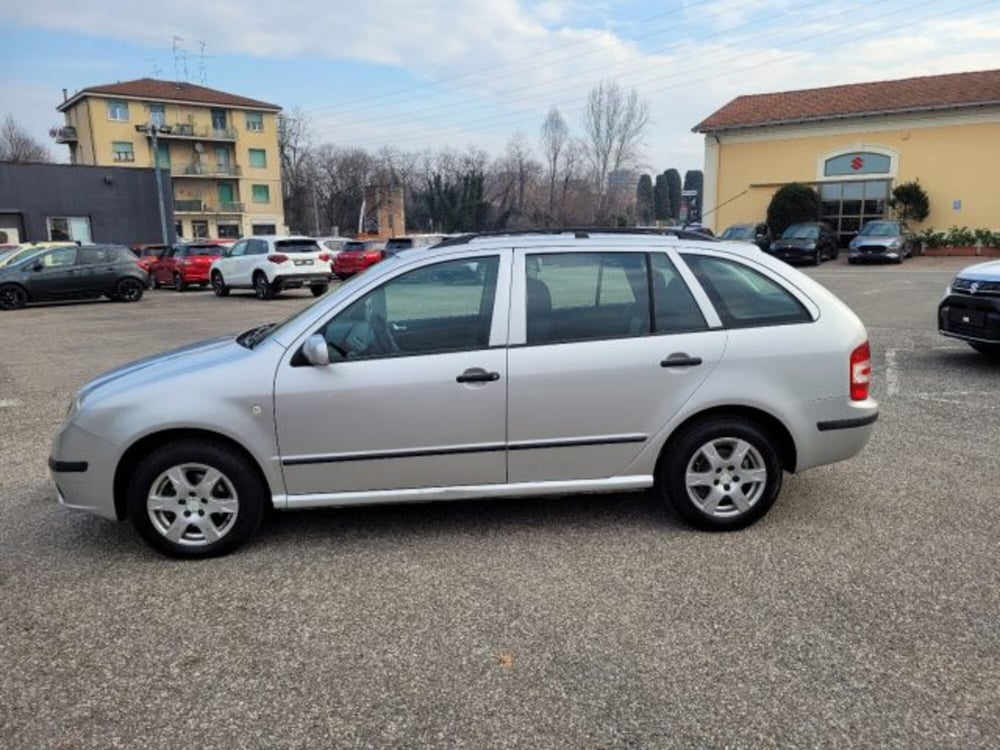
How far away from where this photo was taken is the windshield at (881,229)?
101 ft

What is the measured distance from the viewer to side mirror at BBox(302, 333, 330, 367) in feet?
12.5

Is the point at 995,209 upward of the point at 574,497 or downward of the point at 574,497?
upward

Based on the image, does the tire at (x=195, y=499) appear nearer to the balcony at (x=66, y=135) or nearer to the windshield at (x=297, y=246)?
the windshield at (x=297, y=246)

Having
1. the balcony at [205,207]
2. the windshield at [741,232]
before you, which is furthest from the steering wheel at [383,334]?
the balcony at [205,207]

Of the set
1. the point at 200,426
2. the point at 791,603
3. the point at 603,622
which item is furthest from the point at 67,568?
the point at 791,603

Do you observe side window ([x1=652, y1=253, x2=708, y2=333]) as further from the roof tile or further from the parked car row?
the roof tile

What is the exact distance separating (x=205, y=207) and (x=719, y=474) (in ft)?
233

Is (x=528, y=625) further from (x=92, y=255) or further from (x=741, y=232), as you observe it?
(x=741, y=232)

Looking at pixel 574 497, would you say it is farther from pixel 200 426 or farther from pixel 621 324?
pixel 200 426

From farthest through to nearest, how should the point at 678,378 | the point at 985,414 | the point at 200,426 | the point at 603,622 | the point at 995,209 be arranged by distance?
the point at 995,209 < the point at 985,414 < the point at 678,378 < the point at 200,426 < the point at 603,622

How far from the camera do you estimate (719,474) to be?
4152 mm

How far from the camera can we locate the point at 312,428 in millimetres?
3883

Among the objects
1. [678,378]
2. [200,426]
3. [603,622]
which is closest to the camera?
[603,622]

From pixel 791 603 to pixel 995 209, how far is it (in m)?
37.5
